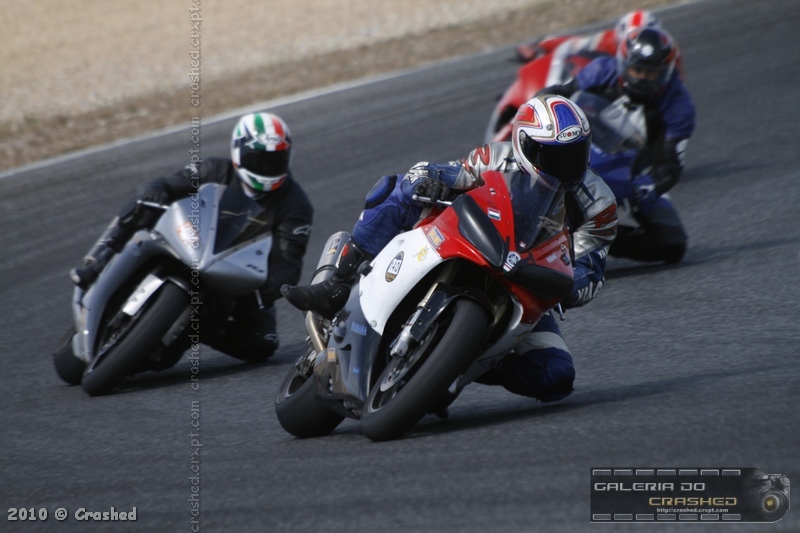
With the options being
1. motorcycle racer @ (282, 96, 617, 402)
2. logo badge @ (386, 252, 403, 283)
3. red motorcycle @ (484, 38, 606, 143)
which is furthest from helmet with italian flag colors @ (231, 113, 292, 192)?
red motorcycle @ (484, 38, 606, 143)

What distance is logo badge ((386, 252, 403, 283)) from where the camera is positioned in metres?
4.73

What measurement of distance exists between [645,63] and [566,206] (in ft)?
12.5

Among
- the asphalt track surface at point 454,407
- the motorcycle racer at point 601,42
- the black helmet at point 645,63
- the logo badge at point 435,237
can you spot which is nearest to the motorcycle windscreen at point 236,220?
the asphalt track surface at point 454,407

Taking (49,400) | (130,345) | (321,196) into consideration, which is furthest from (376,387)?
(321,196)

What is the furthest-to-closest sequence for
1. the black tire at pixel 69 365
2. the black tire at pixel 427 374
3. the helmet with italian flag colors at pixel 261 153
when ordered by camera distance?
1. the helmet with italian flag colors at pixel 261 153
2. the black tire at pixel 69 365
3. the black tire at pixel 427 374

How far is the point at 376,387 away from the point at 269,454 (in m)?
0.59

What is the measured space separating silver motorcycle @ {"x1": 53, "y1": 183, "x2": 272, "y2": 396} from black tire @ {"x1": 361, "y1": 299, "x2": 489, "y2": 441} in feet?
6.40

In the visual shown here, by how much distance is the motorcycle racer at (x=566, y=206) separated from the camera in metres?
4.88

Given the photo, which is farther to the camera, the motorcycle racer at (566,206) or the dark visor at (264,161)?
the dark visor at (264,161)

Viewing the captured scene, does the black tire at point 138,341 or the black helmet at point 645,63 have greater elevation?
the black helmet at point 645,63

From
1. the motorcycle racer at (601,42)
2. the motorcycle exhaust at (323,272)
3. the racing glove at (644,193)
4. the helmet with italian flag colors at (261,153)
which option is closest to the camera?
the motorcycle exhaust at (323,272)

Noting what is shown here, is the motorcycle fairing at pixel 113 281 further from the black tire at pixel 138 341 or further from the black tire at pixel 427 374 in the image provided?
the black tire at pixel 427 374

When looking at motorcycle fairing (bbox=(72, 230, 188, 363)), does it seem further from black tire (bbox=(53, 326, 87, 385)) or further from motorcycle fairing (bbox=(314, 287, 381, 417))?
motorcycle fairing (bbox=(314, 287, 381, 417))

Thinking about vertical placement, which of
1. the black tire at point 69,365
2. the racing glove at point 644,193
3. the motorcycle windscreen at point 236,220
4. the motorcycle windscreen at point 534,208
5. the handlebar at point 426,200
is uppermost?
the motorcycle windscreen at point 534,208
